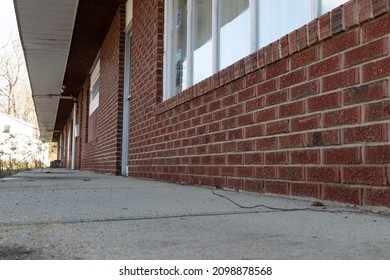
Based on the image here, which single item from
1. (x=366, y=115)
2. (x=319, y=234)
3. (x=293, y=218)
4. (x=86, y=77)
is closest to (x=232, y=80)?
(x=366, y=115)

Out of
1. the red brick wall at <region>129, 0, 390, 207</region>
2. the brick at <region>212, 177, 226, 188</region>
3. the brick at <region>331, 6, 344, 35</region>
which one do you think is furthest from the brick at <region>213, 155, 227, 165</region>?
the brick at <region>331, 6, 344, 35</region>

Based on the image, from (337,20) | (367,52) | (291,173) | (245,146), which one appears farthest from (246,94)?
(367,52)

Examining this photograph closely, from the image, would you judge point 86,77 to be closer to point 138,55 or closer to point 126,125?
point 126,125

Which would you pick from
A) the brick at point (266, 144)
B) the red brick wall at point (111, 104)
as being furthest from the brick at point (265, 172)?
the red brick wall at point (111, 104)

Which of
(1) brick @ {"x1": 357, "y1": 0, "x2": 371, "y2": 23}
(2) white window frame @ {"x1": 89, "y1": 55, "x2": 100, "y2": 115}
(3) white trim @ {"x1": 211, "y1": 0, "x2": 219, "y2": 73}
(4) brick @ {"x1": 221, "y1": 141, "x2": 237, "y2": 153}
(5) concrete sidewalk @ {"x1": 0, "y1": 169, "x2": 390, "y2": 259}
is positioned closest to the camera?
(5) concrete sidewalk @ {"x1": 0, "y1": 169, "x2": 390, "y2": 259}

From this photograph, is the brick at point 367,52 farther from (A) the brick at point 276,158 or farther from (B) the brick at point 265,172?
(B) the brick at point 265,172

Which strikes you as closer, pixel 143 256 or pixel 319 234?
pixel 143 256

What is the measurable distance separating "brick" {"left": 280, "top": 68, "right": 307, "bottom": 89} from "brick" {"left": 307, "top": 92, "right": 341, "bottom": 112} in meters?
0.16

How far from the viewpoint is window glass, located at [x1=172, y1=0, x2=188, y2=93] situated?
5.06 metres

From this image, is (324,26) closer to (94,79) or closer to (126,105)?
(126,105)

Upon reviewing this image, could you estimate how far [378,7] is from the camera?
6.74 ft

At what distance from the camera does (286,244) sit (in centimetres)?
137

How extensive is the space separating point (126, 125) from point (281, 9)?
5229 mm

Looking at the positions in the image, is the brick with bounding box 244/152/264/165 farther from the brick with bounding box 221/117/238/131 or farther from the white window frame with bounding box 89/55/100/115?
the white window frame with bounding box 89/55/100/115
